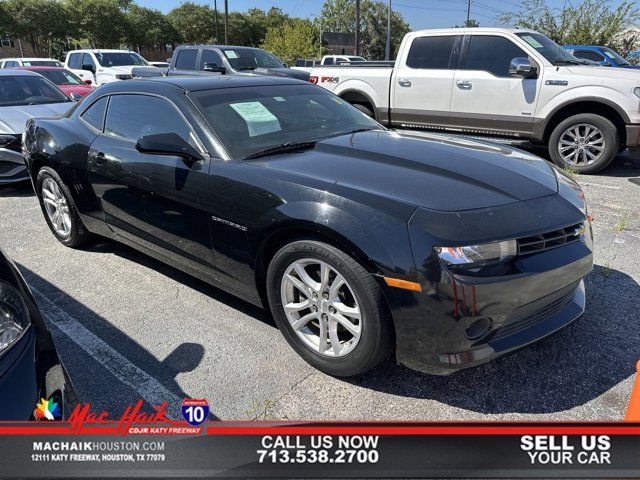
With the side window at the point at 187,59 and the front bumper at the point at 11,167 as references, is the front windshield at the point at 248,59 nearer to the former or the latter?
the side window at the point at 187,59

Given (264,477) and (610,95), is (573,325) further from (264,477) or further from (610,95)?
(610,95)

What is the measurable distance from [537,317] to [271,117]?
2.10m

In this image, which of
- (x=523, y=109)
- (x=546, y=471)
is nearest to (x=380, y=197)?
(x=546, y=471)

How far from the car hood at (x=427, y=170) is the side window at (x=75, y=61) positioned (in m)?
15.8

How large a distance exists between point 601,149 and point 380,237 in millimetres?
5951

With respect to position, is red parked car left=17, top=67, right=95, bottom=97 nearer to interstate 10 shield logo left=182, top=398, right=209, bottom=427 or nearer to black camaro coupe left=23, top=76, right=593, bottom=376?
black camaro coupe left=23, top=76, right=593, bottom=376

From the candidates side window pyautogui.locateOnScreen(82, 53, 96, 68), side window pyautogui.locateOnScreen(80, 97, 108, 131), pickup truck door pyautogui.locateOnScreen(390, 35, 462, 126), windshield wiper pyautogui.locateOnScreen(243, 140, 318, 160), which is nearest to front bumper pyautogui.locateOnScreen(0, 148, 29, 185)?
side window pyautogui.locateOnScreen(80, 97, 108, 131)

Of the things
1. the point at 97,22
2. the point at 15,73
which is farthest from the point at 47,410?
the point at 97,22

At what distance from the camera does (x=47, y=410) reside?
5.47 ft

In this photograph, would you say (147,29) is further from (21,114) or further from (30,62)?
(21,114)

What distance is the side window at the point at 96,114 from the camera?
3.98 m

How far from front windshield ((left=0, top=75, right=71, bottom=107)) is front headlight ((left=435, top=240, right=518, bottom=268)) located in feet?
24.8

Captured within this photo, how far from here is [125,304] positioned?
3.57 metres

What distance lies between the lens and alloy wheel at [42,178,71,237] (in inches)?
176
